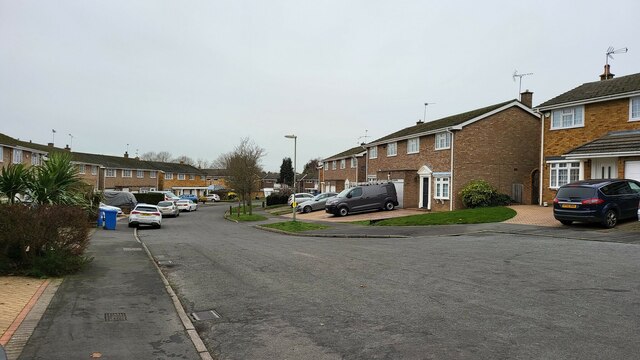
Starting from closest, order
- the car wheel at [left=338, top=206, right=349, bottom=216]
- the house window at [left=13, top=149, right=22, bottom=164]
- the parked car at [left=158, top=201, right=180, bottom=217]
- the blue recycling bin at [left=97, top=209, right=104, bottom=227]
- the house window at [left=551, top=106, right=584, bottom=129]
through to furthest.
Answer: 1. the house window at [left=551, top=106, right=584, bottom=129]
2. the blue recycling bin at [left=97, top=209, right=104, bottom=227]
3. the car wheel at [left=338, top=206, right=349, bottom=216]
4. the house window at [left=13, top=149, right=22, bottom=164]
5. the parked car at [left=158, top=201, right=180, bottom=217]

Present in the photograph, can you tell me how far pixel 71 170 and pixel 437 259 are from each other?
952cm

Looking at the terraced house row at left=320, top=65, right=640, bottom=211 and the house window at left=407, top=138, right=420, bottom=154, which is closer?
the terraced house row at left=320, top=65, right=640, bottom=211

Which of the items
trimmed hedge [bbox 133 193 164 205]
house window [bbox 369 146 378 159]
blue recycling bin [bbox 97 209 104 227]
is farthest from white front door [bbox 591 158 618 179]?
trimmed hedge [bbox 133 193 164 205]

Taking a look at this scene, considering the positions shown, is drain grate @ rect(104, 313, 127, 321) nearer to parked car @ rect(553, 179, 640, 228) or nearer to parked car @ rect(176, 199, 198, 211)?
parked car @ rect(553, 179, 640, 228)

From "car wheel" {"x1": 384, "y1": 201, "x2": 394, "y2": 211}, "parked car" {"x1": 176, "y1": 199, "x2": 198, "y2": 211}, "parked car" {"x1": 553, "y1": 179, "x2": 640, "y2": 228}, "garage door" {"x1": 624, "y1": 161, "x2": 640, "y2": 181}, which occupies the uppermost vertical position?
"garage door" {"x1": 624, "y1": 161, "x2": 640, "y2": 181}

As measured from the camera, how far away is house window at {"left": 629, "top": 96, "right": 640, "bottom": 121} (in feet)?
68.6

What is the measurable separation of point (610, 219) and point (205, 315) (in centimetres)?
1459

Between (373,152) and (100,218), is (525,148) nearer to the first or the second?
(373,152)

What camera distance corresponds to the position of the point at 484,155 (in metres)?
28.6

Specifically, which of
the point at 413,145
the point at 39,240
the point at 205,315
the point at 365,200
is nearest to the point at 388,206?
the point at 365,200

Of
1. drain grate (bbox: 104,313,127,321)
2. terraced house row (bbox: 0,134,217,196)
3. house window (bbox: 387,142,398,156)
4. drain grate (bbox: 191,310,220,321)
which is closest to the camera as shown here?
drain grate (bbox: 104,313,127,321)

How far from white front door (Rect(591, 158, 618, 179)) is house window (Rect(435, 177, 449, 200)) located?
8.38 m

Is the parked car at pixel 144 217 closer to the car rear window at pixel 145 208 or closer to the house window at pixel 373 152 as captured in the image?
the car rear window at pixel 145 208

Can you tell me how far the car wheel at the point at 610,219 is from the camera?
51.4 ft
